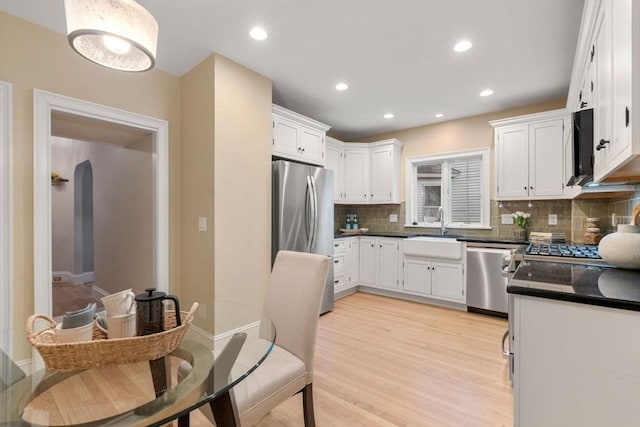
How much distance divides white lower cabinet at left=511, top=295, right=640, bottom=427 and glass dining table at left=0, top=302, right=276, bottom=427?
1.10 m

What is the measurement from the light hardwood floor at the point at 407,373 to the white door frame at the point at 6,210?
1.56 metres

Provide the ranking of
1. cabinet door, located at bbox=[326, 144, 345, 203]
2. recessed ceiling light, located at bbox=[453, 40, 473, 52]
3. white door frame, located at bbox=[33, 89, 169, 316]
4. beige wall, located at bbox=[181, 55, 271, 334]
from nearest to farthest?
white door frame, located at bbox=[33, 89, 169, 316]
recessed ceiling light, located at bbox=[453, 40, 473, 52]
beige wall, located at bbox=[181, 55, 271, 334]
cabinet door, located at bbox=[326, 144, 345, 203]

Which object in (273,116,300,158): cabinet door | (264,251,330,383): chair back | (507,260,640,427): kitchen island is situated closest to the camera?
(507,260,640,427): kitchen island

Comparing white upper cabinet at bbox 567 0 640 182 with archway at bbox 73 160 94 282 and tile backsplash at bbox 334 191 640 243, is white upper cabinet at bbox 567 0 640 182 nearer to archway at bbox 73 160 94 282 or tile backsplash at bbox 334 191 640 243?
tile backsplash at bbox 334 191 640 243

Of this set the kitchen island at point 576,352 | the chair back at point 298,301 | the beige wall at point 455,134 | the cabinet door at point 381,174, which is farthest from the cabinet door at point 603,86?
the cabinet door at point 381,174

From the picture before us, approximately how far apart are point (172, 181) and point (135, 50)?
1.78m

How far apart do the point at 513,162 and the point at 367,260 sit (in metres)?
2.32

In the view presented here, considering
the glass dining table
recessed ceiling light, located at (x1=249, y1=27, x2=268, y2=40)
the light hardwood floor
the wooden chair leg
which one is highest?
recessed ceiling light, located at (x1=249, y1=27, x2=268, y2=40)

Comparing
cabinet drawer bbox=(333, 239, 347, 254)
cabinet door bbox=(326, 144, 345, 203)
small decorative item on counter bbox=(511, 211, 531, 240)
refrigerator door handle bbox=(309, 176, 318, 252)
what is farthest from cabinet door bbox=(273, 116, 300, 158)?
small decorative item on counter bbox=(511, 211, 531, 240)

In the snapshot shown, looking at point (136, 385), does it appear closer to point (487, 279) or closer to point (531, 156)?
point (487, 279)

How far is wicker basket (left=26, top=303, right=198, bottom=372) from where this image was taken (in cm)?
90

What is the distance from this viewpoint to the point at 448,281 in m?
3.72

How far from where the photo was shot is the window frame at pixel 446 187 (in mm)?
4004

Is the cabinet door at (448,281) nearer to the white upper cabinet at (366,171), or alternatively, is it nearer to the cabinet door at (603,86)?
the white upper cabinet at (366,171)
